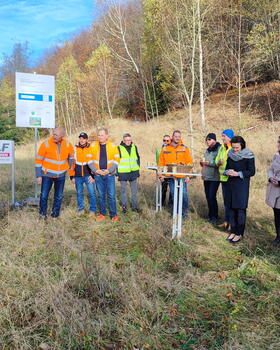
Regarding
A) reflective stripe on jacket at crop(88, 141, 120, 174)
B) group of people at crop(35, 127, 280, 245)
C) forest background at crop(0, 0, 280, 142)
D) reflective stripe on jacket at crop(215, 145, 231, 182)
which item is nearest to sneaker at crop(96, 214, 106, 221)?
group of people at crop(35, 127, 280, 245)

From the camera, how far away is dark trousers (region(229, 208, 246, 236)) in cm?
514

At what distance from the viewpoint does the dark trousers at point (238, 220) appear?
5.14m

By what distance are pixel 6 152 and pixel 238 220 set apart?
581cm

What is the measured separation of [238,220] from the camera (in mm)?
5180

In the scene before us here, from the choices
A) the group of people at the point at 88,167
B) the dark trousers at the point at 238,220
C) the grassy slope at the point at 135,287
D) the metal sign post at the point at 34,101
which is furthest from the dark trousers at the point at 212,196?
the metal sign post at the point at 34,101

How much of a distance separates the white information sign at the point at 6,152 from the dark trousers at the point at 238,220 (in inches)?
218

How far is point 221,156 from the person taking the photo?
594 cm

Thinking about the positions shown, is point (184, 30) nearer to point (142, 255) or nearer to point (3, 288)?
point (142, 255)

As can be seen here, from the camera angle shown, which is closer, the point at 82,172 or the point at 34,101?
the point at 82,172

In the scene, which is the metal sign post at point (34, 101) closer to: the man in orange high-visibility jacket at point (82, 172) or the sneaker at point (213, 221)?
the man in orange high-visibility jacket at point (82, 172)

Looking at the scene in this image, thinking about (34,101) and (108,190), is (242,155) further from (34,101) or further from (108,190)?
(34,101)

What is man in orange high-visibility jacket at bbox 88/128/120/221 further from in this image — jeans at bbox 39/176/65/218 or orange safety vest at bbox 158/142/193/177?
orange safety vest at bbox 158/142/193/177

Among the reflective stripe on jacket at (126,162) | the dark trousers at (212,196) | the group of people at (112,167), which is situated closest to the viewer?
the group of people at (112,167)

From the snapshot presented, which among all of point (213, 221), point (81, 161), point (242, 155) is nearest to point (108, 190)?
point (81, 161)
